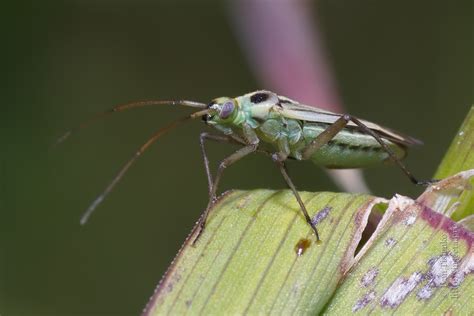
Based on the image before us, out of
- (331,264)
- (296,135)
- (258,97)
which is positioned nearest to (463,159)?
(331,264)

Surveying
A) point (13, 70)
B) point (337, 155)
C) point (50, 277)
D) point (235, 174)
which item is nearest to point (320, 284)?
point (337, 155)

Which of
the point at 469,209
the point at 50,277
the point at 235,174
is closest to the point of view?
the point at 469,209

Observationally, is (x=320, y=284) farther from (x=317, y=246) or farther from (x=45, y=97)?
(x=45, y=97)

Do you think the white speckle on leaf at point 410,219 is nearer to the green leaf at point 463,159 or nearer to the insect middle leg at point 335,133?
the green leaf at point 463,159

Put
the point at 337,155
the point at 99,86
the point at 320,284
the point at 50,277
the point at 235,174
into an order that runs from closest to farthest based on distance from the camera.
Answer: the point at 320,284 → the point at 337,155 → the point at 50,277 → the point at 235,174 → the point at 99,86

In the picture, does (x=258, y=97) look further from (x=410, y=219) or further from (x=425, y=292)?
(x=425, y=292)

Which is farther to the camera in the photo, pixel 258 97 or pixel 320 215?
pixel 258 97

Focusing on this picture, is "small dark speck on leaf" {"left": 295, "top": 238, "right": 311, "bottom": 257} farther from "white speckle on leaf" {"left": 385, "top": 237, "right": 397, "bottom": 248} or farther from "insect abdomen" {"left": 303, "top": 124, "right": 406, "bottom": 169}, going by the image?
"insect abdomen" {"left": 303, "top": 124, "right": 406, "bottom": 169}

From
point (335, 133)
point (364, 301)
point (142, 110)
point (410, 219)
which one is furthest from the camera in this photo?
point (142, 110)
